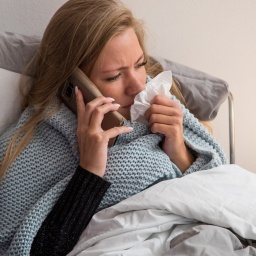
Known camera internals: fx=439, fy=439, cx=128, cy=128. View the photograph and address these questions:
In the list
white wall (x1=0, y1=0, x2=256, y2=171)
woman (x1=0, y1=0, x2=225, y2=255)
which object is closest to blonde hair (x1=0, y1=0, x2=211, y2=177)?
woman (x1=0, y1=0, x2=225, y2=255)

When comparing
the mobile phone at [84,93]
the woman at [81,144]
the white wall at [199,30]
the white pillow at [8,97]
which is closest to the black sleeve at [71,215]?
Answer: the woman at [81,144]

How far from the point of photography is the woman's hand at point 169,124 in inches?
43.6

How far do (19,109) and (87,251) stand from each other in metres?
0.50

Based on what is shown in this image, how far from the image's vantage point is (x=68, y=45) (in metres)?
1.14

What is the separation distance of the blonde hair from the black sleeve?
189 millimetres

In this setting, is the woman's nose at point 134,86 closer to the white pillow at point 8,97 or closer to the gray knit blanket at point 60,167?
the gray knit blanket at point 60,167

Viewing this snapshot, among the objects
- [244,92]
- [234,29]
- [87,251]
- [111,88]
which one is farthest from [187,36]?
[87,251]

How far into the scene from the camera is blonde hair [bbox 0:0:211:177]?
110cm

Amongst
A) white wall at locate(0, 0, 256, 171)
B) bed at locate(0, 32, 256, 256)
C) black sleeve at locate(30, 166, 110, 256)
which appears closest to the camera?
bed at locate(0, 32, 256, 256)

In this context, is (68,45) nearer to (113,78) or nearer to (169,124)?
(113,78)

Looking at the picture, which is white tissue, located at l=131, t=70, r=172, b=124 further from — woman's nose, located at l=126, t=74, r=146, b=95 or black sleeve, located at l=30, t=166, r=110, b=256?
black sleeve, located at l=30, t=166, r=110, b=256

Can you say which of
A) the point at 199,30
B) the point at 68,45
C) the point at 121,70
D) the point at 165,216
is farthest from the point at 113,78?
A: the point at 199,30

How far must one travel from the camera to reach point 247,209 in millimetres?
926

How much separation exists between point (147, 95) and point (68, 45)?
0.79ft
